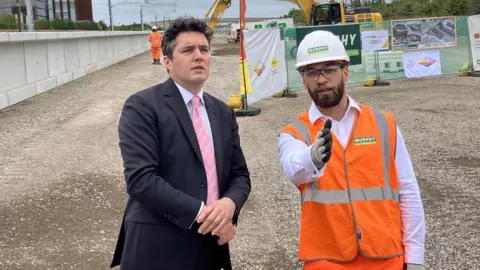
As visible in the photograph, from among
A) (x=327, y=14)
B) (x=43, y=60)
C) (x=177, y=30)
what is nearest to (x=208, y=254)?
(x=177, y=30)

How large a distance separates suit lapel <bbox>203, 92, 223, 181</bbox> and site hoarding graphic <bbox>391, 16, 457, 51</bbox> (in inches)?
633

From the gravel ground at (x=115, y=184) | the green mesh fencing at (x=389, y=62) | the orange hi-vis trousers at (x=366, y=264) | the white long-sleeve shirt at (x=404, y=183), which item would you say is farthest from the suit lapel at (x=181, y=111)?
the green mesh fencing at (x=389, y=62)

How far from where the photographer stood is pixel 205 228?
7.72ft

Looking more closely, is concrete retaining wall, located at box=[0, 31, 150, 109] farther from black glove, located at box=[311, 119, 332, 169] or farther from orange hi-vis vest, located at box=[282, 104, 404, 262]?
black glove, located at box=[311, 119, 332, 169]

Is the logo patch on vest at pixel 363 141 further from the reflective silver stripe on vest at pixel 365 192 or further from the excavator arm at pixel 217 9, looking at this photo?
the excavator arm at pixel 217 9

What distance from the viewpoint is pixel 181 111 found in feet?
8.18

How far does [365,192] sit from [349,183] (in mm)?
83

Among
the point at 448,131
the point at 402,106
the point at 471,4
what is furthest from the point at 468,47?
the point at 471,4

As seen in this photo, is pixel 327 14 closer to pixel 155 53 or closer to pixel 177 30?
pixel 155 53

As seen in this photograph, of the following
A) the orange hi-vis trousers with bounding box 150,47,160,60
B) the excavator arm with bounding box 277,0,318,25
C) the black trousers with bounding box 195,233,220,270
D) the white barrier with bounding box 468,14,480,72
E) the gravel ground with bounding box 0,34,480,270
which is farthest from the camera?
the orange hi-vis trousers with bounding box 150,47,160,60

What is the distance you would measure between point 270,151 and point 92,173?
3.05 m

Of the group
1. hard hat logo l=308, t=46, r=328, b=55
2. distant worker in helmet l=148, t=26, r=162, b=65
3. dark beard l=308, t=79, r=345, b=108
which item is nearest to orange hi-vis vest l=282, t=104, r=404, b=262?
dark beard l=308, t=79, r=345, b=108

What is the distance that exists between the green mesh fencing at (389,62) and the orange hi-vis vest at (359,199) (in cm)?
1407

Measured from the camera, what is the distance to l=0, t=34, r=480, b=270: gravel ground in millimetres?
5031
